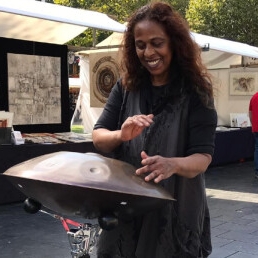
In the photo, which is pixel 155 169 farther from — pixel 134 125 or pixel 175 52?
pixel 175 52

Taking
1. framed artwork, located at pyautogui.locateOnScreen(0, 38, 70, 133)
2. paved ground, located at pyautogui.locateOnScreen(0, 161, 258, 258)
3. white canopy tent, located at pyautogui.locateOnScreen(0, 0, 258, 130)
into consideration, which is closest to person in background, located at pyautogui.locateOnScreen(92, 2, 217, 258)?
paved ground, located at pyautogui.locateOnScreen(0, 161, 258, 258)

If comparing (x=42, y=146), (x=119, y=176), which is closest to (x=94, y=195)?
(x=119, y=176)

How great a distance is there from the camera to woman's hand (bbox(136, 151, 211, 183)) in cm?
130

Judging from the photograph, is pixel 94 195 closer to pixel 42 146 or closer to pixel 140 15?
pixel 140 15

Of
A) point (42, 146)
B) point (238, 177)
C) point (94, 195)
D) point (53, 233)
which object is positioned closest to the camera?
point (94, 195)

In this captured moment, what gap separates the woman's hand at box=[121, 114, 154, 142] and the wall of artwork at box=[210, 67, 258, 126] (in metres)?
8.70

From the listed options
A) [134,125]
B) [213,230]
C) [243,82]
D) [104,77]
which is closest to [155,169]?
[134,125]

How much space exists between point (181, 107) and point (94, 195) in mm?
525

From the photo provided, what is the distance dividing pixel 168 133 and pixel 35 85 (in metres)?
5.53

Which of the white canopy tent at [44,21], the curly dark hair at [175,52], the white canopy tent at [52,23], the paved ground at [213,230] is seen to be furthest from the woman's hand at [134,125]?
the white canopy tent at [44,21]

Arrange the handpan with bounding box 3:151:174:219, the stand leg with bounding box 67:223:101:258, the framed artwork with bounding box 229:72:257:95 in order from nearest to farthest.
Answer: the handpan with bounding box 3:151:174:219 → the stand leg with bounding box 67:223:101:258 → the framed artwork with bounding box 229:72:257:95

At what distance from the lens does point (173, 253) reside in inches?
60.6

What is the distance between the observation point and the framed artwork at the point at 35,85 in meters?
6.52

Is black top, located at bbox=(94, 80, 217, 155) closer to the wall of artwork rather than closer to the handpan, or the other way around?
the handpan
